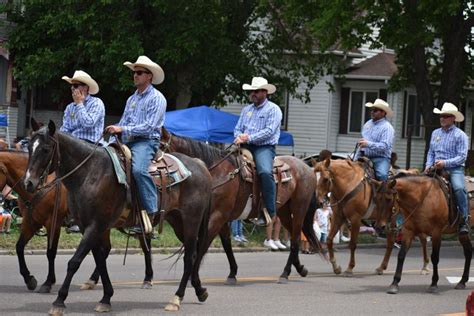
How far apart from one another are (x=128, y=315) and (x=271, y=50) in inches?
965

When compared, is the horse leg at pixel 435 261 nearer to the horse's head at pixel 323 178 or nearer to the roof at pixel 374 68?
the horse's head at pixel 323 178

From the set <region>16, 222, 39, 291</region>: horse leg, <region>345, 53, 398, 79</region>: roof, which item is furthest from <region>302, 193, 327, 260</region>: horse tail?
<region>345, 53, 398, 79</region>: roof

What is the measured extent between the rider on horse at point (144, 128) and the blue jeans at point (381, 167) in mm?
6709

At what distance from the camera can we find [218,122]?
25.8 meters

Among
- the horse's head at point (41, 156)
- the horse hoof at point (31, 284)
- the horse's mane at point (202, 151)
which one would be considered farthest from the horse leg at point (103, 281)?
the horse's mane at point (202, 151)

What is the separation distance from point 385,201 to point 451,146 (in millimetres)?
1444

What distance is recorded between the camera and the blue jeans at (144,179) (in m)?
11.3

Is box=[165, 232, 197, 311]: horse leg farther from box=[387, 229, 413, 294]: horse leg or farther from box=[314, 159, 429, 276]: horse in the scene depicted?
box=[314, 159, 429, 276]: horse

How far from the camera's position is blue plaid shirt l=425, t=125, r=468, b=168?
608 inches

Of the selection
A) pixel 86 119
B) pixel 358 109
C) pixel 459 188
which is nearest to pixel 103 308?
pixel 86 119

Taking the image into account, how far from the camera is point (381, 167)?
1767 centimetres

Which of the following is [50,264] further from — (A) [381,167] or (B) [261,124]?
(A) [381,167]

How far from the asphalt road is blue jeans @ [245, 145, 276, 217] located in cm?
124

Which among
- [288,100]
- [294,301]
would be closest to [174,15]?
[288,100]
